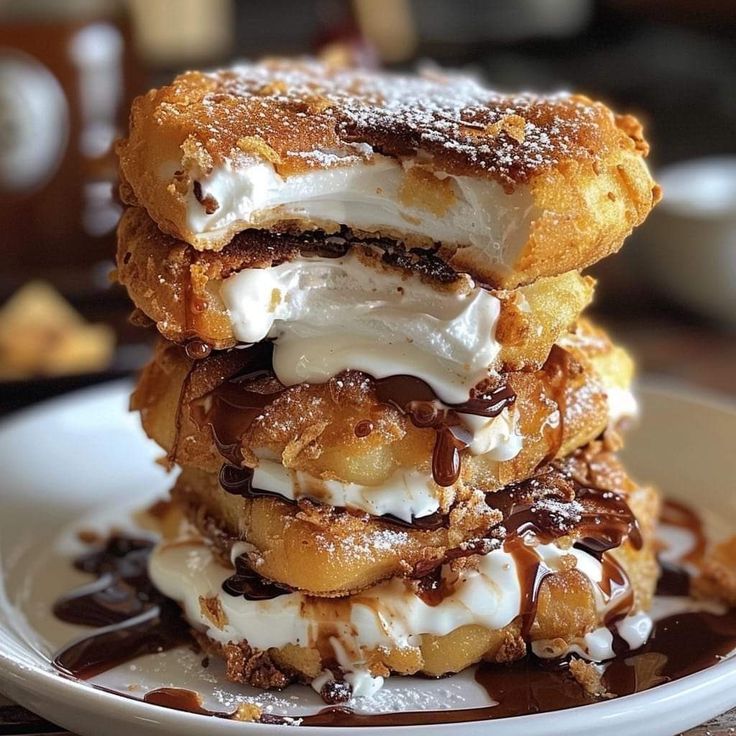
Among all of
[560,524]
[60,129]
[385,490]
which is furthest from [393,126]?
[60,129]

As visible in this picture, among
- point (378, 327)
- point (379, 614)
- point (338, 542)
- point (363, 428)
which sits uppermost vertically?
point (378, 327)

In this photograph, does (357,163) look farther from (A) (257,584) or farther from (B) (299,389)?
(A) (257,584)

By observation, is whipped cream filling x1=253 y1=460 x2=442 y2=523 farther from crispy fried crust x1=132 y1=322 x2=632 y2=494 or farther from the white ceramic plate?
the white ceramic plate

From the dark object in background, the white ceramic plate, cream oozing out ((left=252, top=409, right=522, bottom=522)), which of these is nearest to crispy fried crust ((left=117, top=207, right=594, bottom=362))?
cream oozing out ((left=252, top=409, right=522, bottom=522))

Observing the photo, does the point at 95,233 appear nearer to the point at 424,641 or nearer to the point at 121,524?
the point at 121,524

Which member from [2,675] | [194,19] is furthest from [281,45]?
[2,675]

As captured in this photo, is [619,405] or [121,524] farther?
[121,524]

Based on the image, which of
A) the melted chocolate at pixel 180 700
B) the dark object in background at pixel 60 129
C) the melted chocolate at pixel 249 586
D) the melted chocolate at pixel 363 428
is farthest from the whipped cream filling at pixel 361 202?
the dark object in background at pixel 60 129
